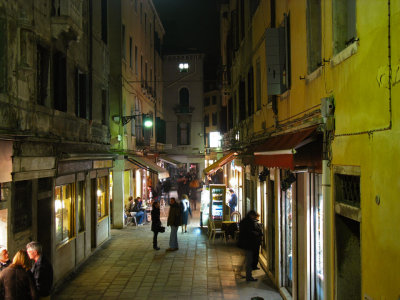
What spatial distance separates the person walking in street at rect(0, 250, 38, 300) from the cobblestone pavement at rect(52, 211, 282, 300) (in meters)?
3.60

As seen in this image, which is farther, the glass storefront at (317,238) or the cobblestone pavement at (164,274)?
the cobblestone pavement at (164,274)

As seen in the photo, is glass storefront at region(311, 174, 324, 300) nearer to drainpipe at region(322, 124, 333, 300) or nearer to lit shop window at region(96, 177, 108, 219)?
drainpipe at region(322, 124, 333, 300)

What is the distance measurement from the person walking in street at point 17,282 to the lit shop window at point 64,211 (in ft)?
14.5

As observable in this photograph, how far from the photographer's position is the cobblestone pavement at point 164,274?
9.86 meters

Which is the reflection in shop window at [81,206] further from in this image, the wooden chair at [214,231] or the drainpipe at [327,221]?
the drainpipe at [327,221]

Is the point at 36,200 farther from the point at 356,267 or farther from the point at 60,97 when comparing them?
the point at 356,267

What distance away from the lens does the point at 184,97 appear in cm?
4278

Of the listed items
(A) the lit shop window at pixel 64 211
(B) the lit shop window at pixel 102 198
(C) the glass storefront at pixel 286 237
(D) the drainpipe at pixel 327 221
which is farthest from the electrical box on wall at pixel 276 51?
(B) the lit shop window at pixel 102 198

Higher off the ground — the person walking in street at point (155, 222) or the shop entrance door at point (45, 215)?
the shop entrance door at point (45, 215)

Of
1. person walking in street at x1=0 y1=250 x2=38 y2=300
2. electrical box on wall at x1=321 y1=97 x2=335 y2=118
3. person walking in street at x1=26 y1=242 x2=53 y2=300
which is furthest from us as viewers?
person walking in street at x1=26 y1=242 x2=53 y2=300

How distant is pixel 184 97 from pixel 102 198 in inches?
1086

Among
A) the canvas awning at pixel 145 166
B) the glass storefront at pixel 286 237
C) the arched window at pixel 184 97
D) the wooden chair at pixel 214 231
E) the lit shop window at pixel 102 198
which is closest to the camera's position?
the glass storefront at pixel 286 237

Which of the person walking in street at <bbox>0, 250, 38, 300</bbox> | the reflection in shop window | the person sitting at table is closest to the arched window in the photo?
the person sitting at table

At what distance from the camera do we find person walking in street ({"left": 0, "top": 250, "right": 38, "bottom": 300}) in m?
6.16
